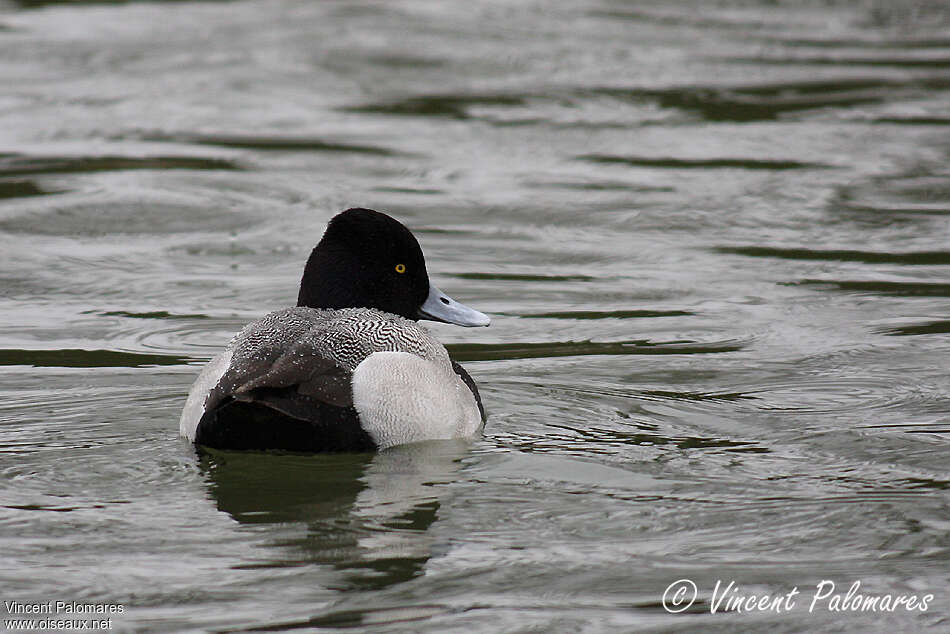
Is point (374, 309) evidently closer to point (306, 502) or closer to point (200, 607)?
point (306, 502)

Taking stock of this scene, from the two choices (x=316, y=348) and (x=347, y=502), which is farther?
(x=316, y=348)

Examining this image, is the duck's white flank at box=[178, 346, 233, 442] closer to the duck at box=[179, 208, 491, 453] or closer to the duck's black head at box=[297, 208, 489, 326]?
the duck at box=[179, 208, 491, 453]

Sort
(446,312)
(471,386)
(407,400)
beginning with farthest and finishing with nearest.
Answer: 1. (446,312)
2. (471,386)
3. (407,400)

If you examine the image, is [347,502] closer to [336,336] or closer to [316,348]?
[316,348]

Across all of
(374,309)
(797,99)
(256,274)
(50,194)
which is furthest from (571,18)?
(374,309)

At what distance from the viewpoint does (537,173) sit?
1495cm

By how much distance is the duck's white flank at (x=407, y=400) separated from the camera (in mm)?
7273

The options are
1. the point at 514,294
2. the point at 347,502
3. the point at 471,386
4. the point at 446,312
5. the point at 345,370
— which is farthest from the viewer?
the point at 514,294

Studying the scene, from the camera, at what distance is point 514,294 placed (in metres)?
11.6

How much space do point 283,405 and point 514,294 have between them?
15.8 ft

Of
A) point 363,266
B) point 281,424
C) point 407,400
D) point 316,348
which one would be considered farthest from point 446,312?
point 281,424

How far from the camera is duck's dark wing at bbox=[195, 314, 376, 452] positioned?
690cm

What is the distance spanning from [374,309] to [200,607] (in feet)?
9.40

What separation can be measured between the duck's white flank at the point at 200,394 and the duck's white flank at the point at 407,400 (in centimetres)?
65
